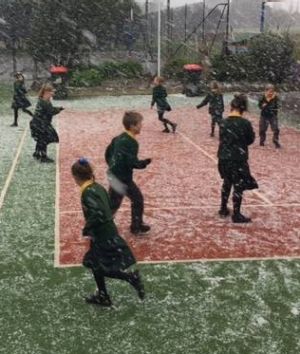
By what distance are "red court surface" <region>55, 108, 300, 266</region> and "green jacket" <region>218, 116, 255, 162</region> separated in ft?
3.54

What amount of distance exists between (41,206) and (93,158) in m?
4.16

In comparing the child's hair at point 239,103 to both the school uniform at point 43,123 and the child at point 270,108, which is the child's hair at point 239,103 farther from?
the child at point 270,108

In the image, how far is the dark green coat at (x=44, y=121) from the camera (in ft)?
40.1

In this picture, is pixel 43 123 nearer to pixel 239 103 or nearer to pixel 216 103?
pixel 216 103

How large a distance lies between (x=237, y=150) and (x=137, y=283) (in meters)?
3.22

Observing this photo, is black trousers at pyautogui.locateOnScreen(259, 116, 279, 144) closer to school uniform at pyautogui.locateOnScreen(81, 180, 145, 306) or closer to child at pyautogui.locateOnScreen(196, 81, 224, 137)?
child at pyautogui.locateOnScreen(196, 81, 224, 137)

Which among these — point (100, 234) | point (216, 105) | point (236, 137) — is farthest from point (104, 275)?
point (216, 105)

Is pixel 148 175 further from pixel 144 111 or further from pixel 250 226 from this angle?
pixel 144 111

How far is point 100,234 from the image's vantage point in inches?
217

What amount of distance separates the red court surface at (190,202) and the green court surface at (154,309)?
1.35 ft

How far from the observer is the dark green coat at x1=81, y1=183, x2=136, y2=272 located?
538 centimetres

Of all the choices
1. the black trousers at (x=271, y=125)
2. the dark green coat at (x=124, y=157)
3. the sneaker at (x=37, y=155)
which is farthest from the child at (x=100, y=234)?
the black trousers at (x=271, y=125)

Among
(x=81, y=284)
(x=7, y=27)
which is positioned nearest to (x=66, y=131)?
(x=81, y=284)

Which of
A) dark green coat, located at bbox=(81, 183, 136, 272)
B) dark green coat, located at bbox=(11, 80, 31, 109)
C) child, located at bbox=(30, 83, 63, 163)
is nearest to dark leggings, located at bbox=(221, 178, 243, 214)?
dark green coat, located at bbox=(81, 183, 136, 272)
